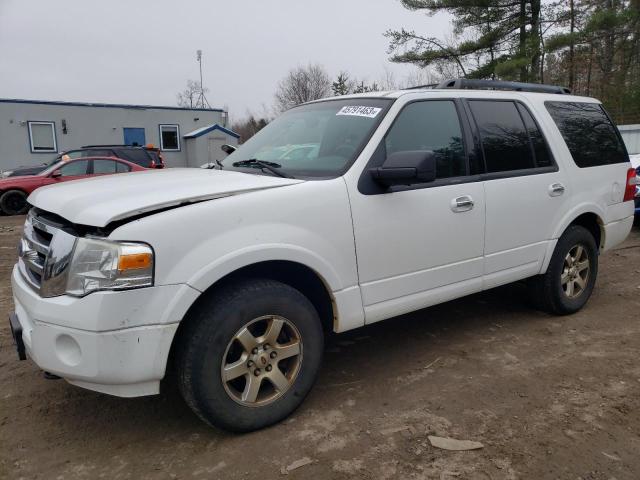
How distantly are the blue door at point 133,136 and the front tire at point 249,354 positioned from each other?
23.1 m

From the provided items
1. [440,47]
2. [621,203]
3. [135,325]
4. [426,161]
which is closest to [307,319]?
[135,325]

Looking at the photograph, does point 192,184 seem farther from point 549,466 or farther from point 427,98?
point 549,466

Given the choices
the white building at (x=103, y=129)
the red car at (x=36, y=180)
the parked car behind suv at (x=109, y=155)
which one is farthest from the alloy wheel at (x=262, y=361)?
the white building at (x=103, y=129)

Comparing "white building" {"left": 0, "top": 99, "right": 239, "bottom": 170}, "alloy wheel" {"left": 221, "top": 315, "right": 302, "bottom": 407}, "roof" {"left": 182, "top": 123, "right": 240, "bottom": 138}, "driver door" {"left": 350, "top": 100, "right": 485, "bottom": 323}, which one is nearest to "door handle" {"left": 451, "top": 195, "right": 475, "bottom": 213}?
"driver door" {"left": 350, "top": 100, "right": 485, "bottom": 323}

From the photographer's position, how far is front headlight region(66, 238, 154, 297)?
2.35m

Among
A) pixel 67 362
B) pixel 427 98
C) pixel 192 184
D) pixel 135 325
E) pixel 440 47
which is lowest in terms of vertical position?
pixel 67 362

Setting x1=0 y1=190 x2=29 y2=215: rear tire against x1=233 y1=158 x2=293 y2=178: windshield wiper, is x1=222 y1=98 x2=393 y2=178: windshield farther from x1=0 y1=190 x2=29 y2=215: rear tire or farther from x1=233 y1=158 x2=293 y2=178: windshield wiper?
x1=0 y1=190 x2=29 y2=215: rear tire

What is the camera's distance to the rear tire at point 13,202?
500 inches

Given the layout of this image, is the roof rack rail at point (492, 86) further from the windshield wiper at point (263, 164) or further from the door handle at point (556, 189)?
the windshield wiper at point (263, 164)

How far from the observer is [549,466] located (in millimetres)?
2521

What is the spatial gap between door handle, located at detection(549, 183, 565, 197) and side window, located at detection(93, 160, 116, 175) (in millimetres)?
11512

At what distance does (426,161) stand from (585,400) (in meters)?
1.72

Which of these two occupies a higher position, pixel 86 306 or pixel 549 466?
pixel 86 306

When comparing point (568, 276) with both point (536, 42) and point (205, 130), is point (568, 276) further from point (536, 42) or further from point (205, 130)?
point (205, 130)
